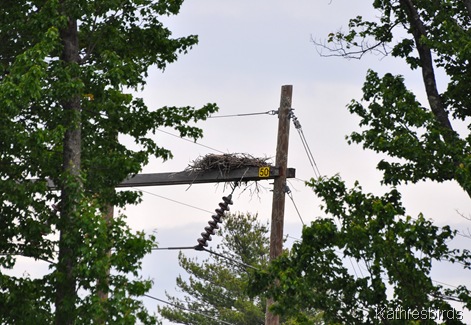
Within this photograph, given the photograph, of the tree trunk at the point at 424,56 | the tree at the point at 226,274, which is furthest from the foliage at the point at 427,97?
the tree at the point at 226,274

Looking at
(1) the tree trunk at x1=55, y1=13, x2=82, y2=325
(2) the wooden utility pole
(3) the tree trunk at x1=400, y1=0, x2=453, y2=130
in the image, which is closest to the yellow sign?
(2) the wooden utility pole

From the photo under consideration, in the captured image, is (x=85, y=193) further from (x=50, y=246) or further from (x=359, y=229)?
(x=359, y=229)

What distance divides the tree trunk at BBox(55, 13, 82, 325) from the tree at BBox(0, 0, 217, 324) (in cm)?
2

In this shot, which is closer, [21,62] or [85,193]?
[21,62]

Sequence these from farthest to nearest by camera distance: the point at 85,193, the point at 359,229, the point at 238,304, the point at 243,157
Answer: the point at 238,304 < the point at 243,157 < the point at 85,193 < the point at 359,229

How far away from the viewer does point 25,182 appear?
17609mm

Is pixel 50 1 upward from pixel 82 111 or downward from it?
upward

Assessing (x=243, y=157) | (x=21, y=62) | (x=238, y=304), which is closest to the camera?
(x=21, y=62)

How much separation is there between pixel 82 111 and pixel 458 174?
6.54m

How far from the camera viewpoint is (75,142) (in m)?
17.8

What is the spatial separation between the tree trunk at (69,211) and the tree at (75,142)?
0.07 ft

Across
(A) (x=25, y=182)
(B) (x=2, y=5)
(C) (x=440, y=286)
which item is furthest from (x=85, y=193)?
(C) (x=440, y=286)

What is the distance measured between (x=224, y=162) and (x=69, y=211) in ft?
20.9

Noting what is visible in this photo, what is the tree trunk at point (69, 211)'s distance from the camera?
16.6m
